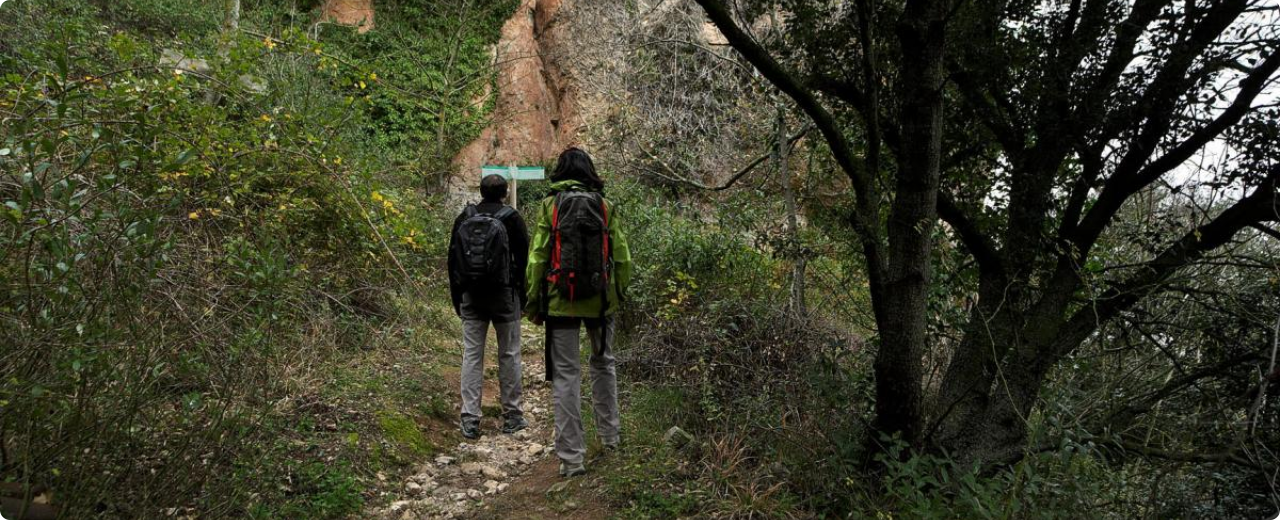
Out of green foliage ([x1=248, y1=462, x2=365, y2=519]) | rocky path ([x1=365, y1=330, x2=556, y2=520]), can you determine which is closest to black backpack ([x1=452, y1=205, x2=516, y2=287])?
rocky path ([x1=365, y1=330, x2=556, y2=520])

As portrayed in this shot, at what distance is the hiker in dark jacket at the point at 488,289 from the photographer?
498 cm

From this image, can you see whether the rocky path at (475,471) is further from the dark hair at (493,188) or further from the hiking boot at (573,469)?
the dark hair at (493,188)

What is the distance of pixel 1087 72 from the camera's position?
12.5 feet

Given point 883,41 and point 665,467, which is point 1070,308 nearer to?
point 883,41

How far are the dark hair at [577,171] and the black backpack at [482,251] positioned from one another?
30.8 inches

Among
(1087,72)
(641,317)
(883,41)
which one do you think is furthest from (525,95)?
(1087,72)

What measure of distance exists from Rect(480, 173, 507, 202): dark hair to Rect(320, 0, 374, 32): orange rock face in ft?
42.1

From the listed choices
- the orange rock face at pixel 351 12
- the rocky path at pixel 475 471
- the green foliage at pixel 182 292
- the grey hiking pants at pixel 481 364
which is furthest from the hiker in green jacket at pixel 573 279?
the orange rock face at pixel 351 12

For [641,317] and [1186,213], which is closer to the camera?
[1186,213]

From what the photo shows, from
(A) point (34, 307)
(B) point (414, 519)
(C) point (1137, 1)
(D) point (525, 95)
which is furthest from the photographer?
(D) point (525, 95)

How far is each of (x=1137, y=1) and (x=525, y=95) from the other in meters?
15.1

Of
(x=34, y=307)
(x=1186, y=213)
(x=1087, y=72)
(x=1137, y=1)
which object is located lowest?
(x=34, y=307)

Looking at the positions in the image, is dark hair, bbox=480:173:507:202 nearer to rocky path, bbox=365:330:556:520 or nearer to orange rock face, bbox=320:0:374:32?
rocky path, bbox=365:330:556:520

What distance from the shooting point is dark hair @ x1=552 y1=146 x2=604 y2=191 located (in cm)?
441
